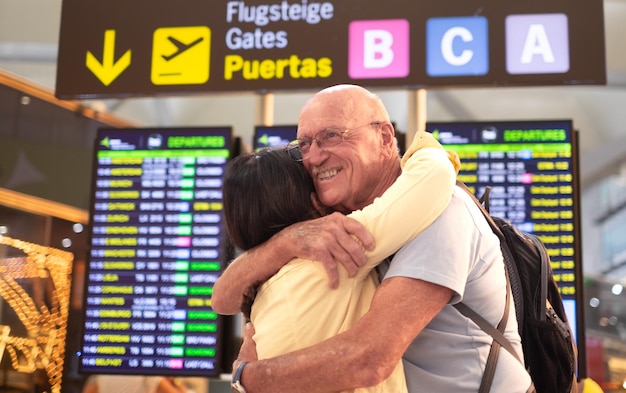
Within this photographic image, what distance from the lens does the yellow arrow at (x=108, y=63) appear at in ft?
15.1

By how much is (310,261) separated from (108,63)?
9.63ft

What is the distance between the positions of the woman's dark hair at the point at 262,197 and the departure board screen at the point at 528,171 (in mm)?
2405

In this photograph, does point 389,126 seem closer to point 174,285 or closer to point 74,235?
point 174,285

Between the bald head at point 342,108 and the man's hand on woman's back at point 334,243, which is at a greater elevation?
the bald head at point 342,108

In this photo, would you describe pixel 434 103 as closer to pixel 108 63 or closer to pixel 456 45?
pixel 456 45

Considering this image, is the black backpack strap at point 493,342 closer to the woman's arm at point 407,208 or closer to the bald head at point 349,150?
the woman's arm at point 407,208

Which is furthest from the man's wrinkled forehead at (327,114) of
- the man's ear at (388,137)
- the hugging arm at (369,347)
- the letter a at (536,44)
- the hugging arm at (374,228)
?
the letter a at (536,44)

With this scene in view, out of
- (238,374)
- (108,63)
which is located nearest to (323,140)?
(238,374)

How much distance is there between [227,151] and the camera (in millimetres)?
4758

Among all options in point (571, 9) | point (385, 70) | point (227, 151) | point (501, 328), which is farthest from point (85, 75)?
point (501, 328)

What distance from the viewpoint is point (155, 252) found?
15.7 feet

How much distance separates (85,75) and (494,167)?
88.5 inches

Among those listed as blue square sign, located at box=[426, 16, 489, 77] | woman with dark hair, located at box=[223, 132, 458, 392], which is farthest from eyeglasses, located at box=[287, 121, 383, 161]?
blue square sign, located at box=[426, 16, 489, 77]

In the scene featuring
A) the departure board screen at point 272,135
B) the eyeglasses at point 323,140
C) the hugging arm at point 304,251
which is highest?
the departure board screen at point 272,135
